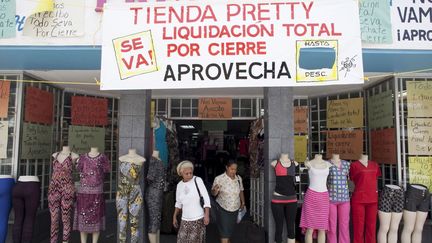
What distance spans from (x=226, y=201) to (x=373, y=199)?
2.16 m

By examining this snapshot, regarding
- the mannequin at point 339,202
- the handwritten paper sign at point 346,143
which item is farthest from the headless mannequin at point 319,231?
the handwritten paper sign at point 346,143

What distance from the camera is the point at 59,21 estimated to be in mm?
5160

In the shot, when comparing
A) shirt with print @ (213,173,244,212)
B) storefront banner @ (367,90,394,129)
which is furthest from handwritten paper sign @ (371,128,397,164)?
shirt with print @ (213,173,244,212)

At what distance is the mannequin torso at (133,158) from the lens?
208 inches

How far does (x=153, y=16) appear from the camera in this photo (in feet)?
15.1

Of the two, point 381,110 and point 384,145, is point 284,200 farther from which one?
point 381,110

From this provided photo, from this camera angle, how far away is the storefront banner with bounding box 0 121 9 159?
618 centimetres

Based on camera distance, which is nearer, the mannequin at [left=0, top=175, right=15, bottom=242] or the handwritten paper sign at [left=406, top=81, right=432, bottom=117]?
the mannequin at [left=0, top=175, right=15, bottom=242]

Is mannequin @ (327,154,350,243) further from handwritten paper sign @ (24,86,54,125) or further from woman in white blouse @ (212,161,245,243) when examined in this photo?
handwritten paper sign @ (24,86,54,125)

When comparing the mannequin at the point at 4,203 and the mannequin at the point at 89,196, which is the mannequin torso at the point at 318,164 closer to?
the mannequin at the point at 89,196

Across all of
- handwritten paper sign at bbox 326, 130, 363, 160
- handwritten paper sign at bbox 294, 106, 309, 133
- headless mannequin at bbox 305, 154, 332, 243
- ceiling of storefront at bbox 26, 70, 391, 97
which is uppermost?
ceiling of storefront at bbox 26, 70, 391, 97

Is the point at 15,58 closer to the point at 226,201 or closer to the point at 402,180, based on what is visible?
the point at 226,201

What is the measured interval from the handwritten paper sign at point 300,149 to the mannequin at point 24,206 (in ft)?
17.0

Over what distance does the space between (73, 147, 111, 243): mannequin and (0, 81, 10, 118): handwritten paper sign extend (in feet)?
5.73
